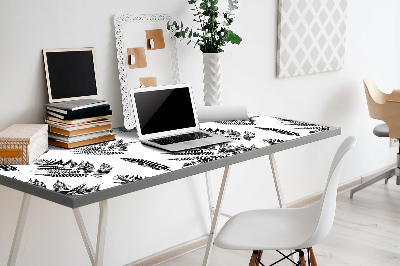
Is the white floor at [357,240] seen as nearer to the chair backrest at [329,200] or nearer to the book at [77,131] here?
the book at [77,131]

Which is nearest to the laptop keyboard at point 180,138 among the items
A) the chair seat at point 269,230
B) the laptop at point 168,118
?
the laptop at point 168,118

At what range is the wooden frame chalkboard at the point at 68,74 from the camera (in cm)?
238

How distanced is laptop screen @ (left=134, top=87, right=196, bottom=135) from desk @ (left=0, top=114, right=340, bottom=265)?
0.09 metres

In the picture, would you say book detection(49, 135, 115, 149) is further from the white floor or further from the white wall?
the white floor

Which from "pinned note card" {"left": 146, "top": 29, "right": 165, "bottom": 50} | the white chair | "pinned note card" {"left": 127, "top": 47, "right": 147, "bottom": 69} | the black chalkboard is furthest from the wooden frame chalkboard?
the white chair

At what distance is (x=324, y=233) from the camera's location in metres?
1.95

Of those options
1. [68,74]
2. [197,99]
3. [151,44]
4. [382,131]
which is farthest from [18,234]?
[382,131]

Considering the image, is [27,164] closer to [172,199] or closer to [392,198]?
[172,199]

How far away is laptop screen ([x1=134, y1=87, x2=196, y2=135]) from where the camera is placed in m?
2.37

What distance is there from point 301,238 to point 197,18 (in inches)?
55.4

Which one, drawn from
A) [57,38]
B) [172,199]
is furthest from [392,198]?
[57,38]

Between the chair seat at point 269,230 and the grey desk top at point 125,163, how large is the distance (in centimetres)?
24

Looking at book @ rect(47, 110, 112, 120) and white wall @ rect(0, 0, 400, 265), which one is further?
white wall @ rect(0, 0, 400, 265)

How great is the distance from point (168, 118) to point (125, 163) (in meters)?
0.47
